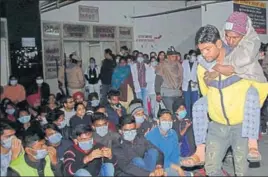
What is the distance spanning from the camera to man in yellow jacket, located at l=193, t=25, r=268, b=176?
2.67m

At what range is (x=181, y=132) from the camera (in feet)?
16.8

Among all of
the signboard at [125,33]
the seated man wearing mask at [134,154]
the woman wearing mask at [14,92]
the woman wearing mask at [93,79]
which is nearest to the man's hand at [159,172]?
the seated man wearing mask at [134,154]

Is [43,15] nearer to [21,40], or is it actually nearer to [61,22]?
[61,22]

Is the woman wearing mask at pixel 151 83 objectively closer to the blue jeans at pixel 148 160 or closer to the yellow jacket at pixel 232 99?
the blue jeans at pixel 148 160

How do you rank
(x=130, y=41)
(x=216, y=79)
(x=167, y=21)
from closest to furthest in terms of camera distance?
(x=216, y=79) < (x=130, y=41) < (x=167, y=21)

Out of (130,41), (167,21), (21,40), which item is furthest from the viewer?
(167,21)

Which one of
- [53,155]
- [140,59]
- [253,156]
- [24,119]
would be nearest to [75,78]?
[140,59]

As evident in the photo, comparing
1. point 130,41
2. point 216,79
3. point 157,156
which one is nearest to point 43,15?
point 130,41

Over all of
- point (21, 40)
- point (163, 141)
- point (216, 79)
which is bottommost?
point (163, 141)

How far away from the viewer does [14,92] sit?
806 centimetres

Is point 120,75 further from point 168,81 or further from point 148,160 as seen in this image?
point 148,160

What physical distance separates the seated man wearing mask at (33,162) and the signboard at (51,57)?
6798mm

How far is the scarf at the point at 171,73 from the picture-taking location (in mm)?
7379

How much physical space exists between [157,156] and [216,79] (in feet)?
4.80
